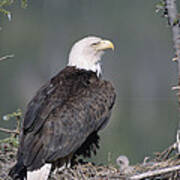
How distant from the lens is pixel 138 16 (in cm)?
3350

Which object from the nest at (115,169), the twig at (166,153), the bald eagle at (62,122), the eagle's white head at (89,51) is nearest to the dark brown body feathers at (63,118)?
the bald eagle at (62,122)

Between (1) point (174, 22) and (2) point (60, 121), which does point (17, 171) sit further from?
(1) point (174, 22)

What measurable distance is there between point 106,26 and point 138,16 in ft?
10.2

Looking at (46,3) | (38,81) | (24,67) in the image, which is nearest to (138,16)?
(46,3)

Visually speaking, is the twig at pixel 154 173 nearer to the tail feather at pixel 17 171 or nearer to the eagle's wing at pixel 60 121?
the eagle's wing at pixel 60 121

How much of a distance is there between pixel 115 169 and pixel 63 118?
0.57 metres

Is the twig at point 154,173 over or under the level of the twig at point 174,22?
under

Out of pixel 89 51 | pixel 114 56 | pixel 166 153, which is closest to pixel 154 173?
pixel 166 153

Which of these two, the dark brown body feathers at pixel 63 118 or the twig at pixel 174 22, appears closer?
the twig at pixel 174 22

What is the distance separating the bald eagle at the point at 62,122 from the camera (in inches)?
176

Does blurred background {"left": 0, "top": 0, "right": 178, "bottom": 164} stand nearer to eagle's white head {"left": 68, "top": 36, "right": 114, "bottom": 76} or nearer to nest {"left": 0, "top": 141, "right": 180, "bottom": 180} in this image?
eagle's white head {"left": 68, "top": 36, "right": 114, "bottom": 76}

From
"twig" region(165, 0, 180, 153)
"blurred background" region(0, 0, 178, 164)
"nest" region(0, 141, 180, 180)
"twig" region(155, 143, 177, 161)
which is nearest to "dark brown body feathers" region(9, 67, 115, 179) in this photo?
"nest" region(0, 141, 180, 180)

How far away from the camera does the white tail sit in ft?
14.6

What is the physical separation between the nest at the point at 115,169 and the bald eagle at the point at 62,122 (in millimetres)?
140
